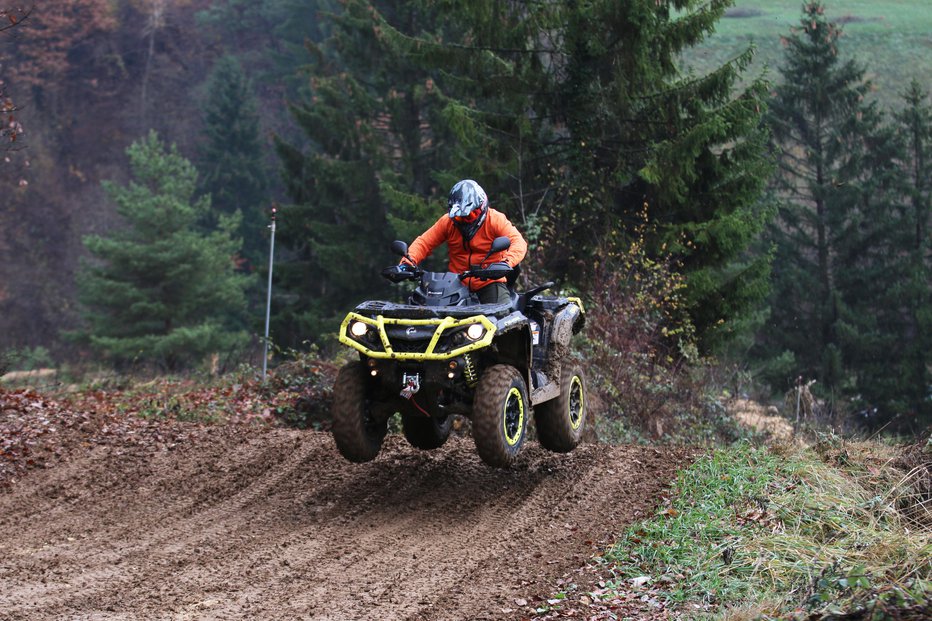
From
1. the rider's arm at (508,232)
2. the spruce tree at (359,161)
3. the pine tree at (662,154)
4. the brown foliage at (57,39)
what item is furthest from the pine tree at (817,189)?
the brown foliage at (57,39)

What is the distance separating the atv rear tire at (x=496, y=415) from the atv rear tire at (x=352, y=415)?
3.01ft

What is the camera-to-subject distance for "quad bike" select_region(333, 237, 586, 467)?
812 centimetres

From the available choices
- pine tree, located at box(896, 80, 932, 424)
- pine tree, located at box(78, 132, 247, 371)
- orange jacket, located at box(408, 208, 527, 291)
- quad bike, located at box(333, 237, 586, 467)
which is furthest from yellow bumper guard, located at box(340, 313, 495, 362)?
pine tree, located at box(78, 132, 247, 371)

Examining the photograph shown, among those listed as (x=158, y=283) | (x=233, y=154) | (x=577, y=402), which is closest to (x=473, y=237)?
(x=577, y=402)

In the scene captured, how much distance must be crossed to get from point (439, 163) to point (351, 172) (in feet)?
8.72

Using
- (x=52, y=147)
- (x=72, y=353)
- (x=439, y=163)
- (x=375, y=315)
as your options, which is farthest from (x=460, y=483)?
(x=52, y=147)

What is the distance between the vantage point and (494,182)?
20516mm

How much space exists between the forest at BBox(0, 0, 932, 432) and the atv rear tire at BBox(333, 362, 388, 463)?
5.24 metres

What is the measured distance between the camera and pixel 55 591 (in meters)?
6.59

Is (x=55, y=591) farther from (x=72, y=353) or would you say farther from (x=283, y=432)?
(x=72, y=353)

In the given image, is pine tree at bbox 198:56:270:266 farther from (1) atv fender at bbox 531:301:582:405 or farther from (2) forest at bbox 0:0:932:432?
(1) atv fender at bbox 531:301:582:405

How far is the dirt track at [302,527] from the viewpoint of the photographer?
655 cm

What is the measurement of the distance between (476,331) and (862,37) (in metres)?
52.7

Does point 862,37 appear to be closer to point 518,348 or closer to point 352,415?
point 518,348
